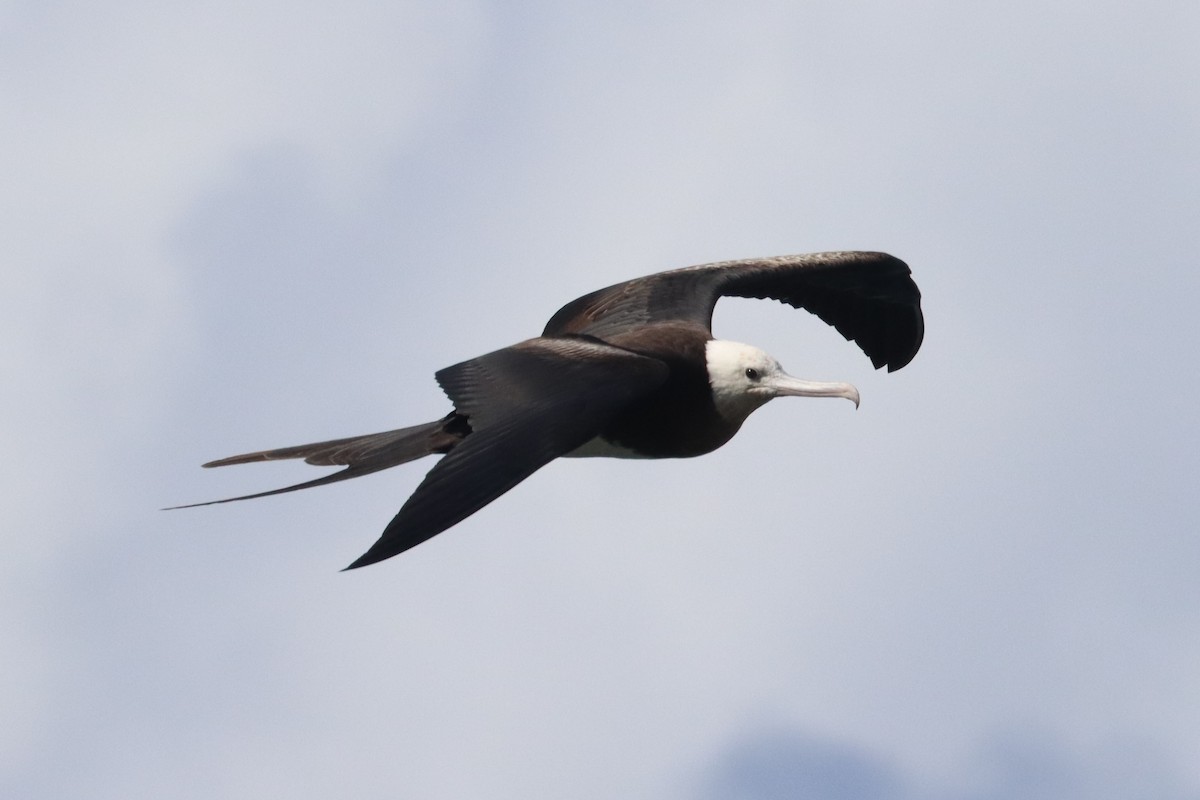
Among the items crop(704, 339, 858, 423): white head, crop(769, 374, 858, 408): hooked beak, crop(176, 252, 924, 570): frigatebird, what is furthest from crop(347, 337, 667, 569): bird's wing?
crop(769, 374, 858, 408): hooked beak

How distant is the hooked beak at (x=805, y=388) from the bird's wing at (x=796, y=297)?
0.58 meters

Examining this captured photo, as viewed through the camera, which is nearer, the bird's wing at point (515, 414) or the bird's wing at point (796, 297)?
the bird's wing at point (515, 414)

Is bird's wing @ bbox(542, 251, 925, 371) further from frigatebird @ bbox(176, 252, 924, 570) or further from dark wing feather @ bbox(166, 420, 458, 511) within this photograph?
dark wing feather @ bbox(166, 420, 458, 511)

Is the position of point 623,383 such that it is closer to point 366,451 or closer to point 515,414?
point 515,414

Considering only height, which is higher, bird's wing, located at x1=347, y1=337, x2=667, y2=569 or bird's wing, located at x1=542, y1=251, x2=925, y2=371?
bird's wing, located at x1=347, y1=337, x2=667, y2=569

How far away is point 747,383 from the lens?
7680 millimetres

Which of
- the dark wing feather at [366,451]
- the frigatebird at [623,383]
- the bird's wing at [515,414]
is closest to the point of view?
the bird's wing at [515,414]

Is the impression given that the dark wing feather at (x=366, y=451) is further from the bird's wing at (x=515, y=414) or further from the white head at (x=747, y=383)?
the white head at (x=747, y=383)

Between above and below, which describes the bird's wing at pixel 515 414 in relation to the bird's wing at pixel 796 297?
above

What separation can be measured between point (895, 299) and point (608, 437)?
7.66 ft

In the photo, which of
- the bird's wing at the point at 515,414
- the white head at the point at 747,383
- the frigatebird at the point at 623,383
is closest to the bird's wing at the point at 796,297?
the frigatebird at the point at 623,383

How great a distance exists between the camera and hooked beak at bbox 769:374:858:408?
7.64m

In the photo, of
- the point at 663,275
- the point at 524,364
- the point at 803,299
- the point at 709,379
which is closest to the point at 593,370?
the point at 524,364

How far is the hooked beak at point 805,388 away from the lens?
7641 mm
